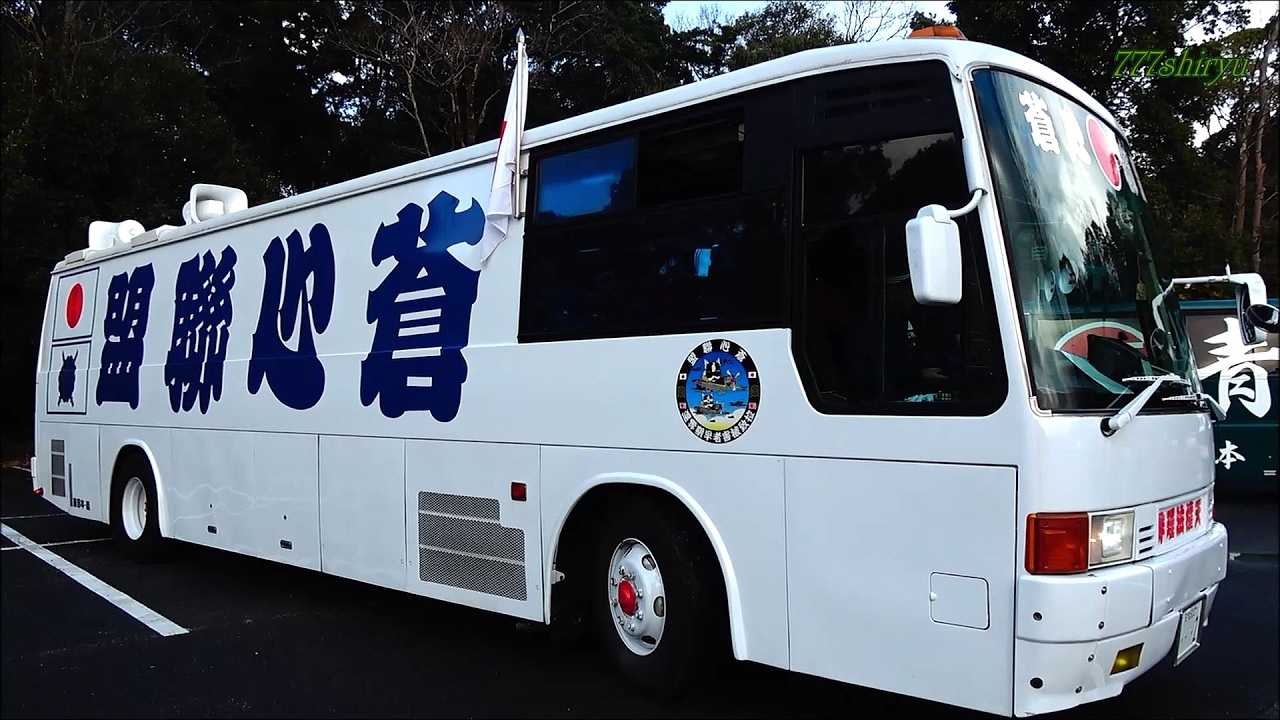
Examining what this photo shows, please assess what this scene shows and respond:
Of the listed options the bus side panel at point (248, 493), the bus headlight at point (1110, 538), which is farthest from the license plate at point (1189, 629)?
the bus side panel at point (248, 493)

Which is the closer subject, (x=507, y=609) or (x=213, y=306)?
(x=507, y=609)

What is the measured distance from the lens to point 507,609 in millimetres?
5184

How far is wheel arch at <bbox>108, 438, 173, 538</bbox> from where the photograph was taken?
830cm

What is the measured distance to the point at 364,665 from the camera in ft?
18.0

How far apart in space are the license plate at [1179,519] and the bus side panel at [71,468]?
893 cm

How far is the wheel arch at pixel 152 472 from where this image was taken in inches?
327

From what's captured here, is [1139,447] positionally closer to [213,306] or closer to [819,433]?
Answer: [819,433]

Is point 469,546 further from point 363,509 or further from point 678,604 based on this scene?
point 678,604

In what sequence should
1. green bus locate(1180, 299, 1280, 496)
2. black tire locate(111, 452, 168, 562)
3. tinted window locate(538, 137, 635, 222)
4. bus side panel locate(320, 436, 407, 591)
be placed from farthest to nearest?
green bus locate(1180, 299, 1280, 496) < black tire locate(111, 452, 168, 562) < bus side panel locate(320, 436, 407, 591) < tinted window locate(538, 137, 635, 222)

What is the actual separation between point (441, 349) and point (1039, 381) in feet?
11.3

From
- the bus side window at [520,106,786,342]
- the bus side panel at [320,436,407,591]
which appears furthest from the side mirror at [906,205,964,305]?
the bus side panel at [320,436,407,591]

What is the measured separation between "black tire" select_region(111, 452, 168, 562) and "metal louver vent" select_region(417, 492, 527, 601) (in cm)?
400

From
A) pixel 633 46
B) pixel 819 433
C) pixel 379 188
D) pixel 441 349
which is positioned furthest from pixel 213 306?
pixel 633 46

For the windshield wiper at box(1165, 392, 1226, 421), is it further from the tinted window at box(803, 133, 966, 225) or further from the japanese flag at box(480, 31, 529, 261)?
the japanese flag at box(480, 31, 529, 261)
